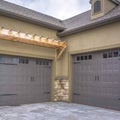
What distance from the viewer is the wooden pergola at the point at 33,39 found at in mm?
8047

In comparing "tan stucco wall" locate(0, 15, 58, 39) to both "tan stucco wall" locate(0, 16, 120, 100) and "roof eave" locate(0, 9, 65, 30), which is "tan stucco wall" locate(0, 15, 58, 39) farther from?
"roof eave" locate(0, 9, 65, 30)

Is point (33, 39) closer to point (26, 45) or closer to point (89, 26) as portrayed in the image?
point (26, 45)

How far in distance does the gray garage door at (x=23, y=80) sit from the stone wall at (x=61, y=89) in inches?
15.7

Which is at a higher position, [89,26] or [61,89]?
[89,26]

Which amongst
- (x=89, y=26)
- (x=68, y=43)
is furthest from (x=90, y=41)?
(x=68, y=43)

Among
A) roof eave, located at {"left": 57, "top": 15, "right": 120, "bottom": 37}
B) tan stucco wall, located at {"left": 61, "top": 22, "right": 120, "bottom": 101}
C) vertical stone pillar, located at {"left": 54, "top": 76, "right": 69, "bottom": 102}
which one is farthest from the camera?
vertical stone pillar, located at {"left": 54, "top": 76, "right": 69, "bottom": 102}

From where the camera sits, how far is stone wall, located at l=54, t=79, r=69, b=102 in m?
9.78

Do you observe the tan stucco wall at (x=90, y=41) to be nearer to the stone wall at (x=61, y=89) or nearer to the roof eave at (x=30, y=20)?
the stone wall at (x=61, y=89)

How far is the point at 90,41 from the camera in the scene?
8977 mm

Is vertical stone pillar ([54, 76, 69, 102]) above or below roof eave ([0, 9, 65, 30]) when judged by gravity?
below

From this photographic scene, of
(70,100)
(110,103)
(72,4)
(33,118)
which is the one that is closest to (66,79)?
(70,100)

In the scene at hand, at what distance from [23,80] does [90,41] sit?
3.75 meters

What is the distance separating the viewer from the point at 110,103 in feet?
26.2

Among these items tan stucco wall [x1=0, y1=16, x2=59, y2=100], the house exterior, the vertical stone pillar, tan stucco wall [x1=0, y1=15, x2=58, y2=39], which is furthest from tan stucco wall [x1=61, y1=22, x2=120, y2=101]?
tan stucco wall [x1=0, y1=15, x2=58, y2=39]
